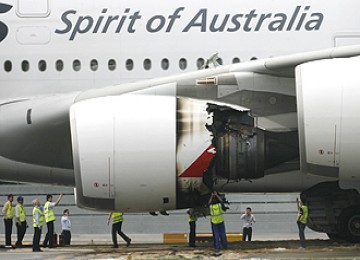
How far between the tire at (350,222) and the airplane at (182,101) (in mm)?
18

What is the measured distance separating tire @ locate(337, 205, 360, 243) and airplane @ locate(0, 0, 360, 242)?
2cm

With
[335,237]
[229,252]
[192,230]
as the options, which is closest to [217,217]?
[229,252]

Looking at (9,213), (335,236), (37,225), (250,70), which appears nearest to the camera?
(250,70)

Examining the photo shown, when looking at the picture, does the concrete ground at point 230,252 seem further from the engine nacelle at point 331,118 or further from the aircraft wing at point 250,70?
the aircraft wing at point 250,70

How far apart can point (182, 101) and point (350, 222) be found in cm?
394

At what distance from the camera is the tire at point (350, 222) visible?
1500 centimetres

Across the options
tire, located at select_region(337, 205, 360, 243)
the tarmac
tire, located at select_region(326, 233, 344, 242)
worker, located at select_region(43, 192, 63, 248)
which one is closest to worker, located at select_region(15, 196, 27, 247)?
worker, located at select_region(43, 192, 63, 248)

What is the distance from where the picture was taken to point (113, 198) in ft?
41.7

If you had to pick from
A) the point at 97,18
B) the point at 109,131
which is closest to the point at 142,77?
the point at 97,18

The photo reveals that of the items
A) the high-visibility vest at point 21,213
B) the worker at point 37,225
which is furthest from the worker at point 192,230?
the high-visibility vest at point 21,213

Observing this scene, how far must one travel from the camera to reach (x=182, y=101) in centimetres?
1303

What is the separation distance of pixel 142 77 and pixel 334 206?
12.5 feet

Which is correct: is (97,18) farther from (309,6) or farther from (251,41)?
(309,6)

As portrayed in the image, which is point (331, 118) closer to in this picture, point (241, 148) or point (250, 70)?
point (241, 148)
